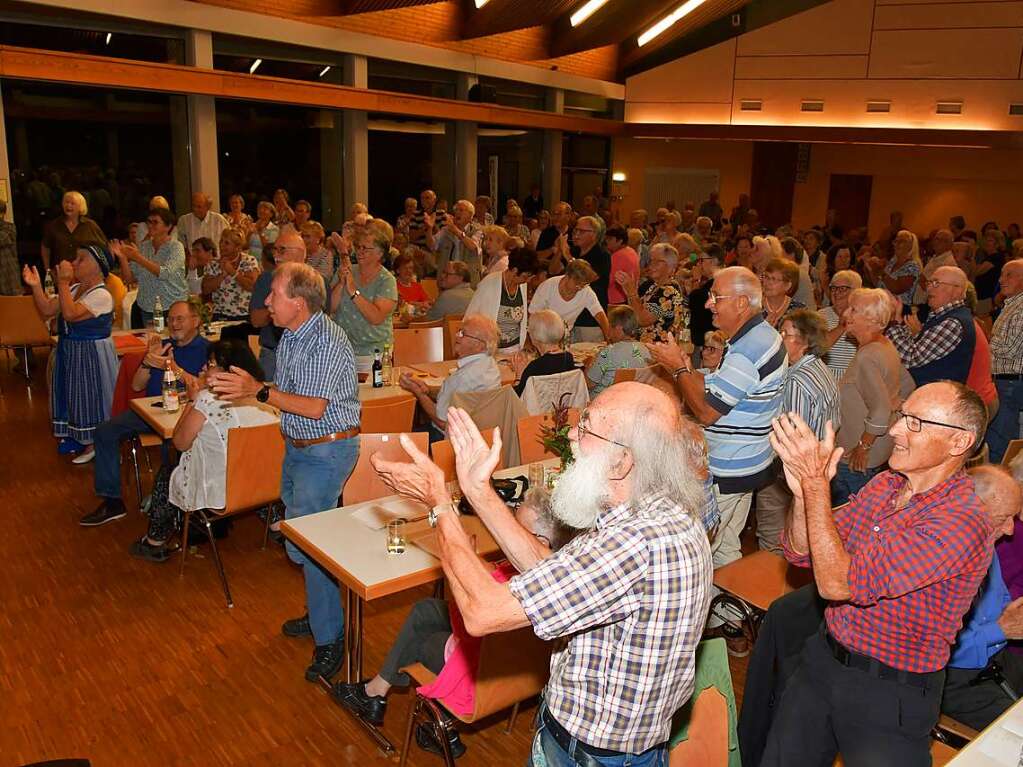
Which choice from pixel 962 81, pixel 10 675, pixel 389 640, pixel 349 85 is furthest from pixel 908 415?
pixel 962 81

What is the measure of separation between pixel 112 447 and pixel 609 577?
4617mm

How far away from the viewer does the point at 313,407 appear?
378 centimetres

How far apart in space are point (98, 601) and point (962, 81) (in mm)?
15832

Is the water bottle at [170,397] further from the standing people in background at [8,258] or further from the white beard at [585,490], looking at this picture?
the standing people in background at [8,258]

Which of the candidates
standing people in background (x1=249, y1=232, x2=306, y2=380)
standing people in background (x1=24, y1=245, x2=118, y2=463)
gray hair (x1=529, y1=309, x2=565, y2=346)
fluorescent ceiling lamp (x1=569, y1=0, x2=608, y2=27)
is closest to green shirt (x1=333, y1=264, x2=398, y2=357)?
standing people in background (x1=249, y1=232, x2=306, y2=380)

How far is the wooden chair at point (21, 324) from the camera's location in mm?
8156

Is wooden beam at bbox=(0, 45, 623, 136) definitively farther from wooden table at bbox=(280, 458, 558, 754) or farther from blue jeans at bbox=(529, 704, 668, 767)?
blue jeans at bbox=(529, 704, 668, 767)

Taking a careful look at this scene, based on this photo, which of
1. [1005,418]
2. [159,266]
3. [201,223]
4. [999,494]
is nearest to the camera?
[999,494]

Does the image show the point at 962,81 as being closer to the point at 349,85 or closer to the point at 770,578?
the point at 349,85

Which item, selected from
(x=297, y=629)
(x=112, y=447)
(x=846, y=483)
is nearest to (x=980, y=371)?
(x=846, y=483)

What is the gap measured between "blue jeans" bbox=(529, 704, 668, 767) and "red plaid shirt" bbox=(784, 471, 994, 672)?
0.68 metres

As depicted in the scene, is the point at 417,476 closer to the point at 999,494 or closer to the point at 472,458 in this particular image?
the point at 472,458

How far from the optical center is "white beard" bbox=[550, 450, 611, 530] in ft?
6.52

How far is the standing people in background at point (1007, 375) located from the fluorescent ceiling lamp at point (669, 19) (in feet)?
37.3
